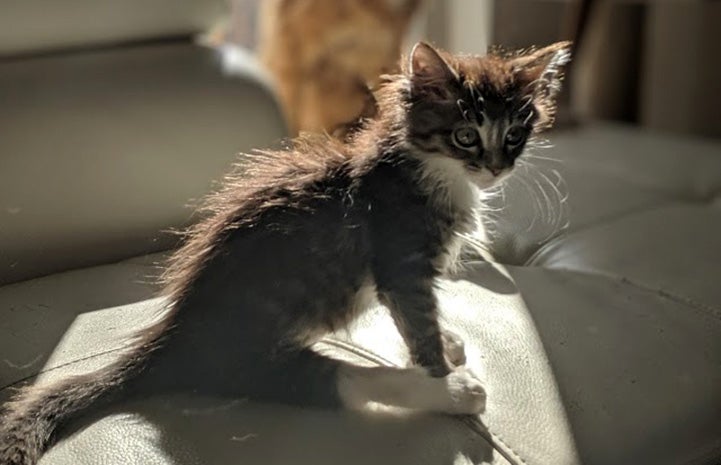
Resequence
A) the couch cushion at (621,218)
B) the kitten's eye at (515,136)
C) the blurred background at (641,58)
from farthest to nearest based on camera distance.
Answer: the blurred background at (641,58) < the couch cushion at (621,218) < the kitten's eye at (515,136)

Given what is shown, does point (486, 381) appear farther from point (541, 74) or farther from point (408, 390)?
point (541, 74)

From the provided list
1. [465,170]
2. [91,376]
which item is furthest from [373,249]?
[91,376]

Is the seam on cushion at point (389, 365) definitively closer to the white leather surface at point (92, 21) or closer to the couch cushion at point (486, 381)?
the couch cushion at point (486, 381)

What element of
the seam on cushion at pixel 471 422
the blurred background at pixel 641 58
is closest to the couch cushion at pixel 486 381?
the seam on cushion at pixel 471 422

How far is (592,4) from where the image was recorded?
1.69 m

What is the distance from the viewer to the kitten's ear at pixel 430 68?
61cm

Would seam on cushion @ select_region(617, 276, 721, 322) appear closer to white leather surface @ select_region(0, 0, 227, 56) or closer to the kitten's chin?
the kitten's chin

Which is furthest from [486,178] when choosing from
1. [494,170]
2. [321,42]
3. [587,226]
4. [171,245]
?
[321,42]

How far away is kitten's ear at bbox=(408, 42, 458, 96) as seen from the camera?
0.61 meters

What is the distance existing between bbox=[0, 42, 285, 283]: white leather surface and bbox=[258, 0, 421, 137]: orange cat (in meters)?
0.11

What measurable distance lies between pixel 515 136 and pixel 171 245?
252 mm

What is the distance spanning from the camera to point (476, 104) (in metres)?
0.62

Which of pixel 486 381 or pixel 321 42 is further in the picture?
pixel 321 42

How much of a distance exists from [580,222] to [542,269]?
0.16m
